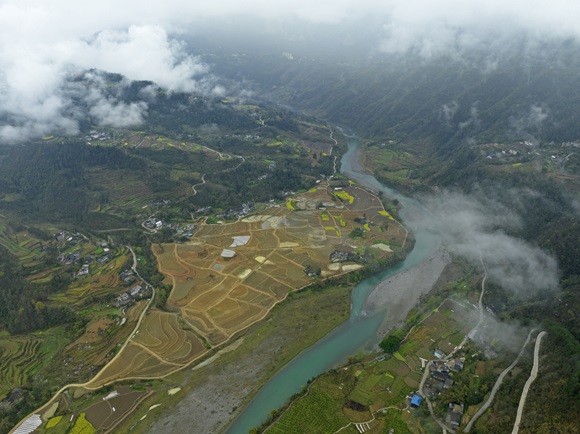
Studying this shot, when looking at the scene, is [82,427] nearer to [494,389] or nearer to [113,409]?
[113,409]

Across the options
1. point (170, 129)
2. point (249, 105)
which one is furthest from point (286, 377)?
point (249, 105)

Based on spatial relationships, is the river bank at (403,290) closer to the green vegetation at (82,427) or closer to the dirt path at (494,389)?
the dirt path at (494,389)

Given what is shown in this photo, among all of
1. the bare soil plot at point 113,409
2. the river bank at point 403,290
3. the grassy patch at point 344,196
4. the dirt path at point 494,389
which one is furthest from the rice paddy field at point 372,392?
the grassy patch at point 344,196

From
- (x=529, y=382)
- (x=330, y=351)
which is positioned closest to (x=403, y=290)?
(x=330, y=351)

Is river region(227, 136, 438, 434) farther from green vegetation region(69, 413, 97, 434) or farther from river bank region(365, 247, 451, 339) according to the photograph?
green vegetation region(69, 413, 97, 434)

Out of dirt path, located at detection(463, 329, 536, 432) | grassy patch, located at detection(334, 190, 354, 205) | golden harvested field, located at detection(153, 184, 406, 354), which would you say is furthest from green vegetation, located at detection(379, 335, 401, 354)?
grassy patch, located at detection(334, 190, 354, 205)

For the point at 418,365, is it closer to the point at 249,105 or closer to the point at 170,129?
the point at 170,129

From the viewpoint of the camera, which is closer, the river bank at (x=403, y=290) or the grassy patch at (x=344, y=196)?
the river bank at (x=403, y=290)

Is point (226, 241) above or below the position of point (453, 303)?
below
